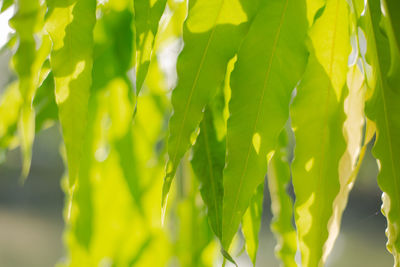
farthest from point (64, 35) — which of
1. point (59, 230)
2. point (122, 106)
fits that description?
point (59, 230)

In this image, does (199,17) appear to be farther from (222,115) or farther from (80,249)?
(80,249)

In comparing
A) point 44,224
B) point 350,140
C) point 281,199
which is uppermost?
point 350,140

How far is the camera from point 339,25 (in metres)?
0.26

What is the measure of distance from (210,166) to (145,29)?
0.29 feet

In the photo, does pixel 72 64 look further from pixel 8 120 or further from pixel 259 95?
pixel 8 120

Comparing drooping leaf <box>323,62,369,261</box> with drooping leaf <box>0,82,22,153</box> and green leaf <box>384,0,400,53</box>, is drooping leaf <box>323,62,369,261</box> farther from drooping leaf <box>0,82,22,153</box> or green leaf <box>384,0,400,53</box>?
drooping leaf <box>0,82,22,153</box>

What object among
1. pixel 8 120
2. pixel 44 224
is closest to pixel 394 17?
pixel 8 120

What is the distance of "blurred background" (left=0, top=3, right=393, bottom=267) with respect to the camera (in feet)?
5.55

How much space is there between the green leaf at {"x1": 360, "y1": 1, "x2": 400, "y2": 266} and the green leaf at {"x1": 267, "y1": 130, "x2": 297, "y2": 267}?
14 centimetres

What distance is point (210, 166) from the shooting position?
0.91ft

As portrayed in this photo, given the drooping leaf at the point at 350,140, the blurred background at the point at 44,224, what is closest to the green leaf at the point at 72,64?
the drooping leaf at the point at 350,140

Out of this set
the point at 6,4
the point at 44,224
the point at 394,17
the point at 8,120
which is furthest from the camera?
the point at 44,224

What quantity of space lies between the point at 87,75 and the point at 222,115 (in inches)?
3.6

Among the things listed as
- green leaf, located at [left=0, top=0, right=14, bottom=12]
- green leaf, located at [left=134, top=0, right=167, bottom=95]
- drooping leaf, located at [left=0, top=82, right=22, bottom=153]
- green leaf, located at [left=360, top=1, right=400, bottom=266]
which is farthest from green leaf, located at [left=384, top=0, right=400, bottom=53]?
drooping leaf, located at [left=0, top=82, right=22, bottom=153]
